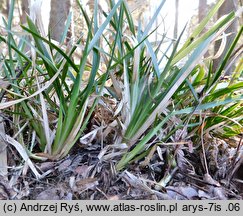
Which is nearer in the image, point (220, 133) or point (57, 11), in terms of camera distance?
point (220, 133)

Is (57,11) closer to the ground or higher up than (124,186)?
higher up

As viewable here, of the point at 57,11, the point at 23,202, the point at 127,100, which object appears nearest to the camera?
the point at 23,202

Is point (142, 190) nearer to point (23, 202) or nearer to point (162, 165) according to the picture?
point (162, 165)

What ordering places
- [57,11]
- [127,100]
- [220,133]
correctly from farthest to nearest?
[57,11], [220,133], [127,100]

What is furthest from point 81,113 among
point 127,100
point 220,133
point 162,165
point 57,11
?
point 57,11

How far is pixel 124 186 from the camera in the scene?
62cm

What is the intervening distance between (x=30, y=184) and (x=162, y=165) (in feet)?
0.98

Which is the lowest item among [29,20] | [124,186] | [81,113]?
[124,186]

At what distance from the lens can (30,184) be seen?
61 cm

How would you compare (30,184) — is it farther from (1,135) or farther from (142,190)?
(142,190)

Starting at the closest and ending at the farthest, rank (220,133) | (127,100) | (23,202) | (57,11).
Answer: (23,202)
(127,100)
(220,133)
(57,11)

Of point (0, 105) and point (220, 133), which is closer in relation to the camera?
point (0, 105)

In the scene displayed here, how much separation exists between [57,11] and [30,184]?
6.60ft

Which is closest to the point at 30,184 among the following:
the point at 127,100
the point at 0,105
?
the point at 0,105
